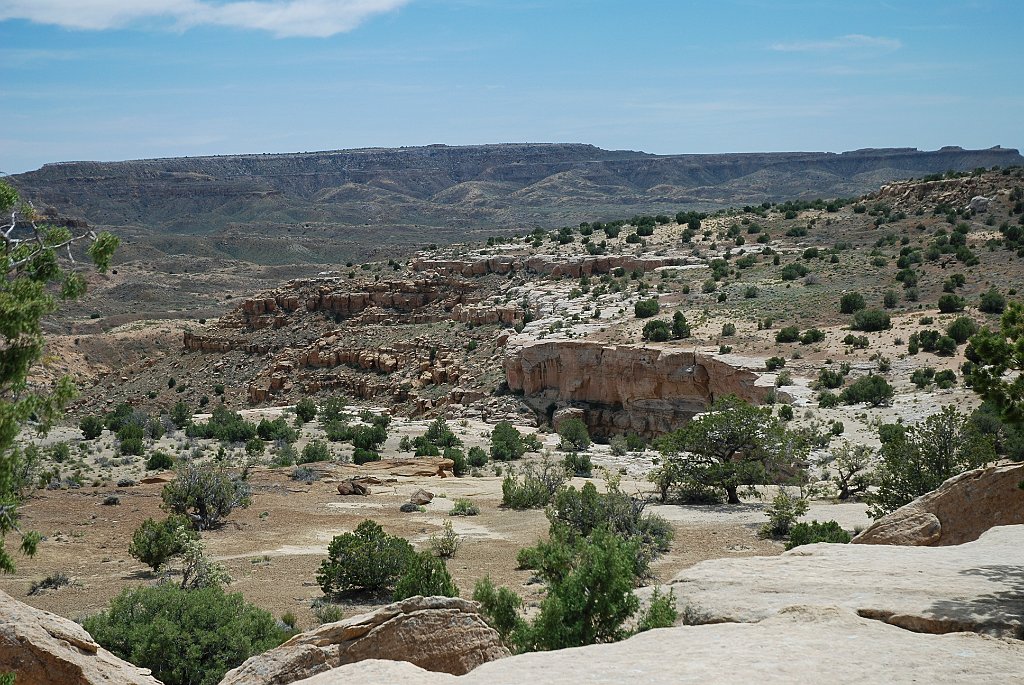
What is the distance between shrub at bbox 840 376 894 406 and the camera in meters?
26.4

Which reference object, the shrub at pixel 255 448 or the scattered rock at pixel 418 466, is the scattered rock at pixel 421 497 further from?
the shrub at pixel 255 448

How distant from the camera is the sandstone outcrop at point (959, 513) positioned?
11.1 m

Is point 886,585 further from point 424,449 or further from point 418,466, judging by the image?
point 424,449

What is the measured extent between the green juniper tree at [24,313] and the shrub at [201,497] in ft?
33.8

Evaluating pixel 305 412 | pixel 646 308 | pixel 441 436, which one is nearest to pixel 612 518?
pixel 441 436

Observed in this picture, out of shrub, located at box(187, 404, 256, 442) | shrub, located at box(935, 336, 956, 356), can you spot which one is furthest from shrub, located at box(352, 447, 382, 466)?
shrub, located at box(935, 336, 956, 356)

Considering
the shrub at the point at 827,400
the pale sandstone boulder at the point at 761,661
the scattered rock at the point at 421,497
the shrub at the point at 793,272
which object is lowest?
the scattered rock at the point at 421,497

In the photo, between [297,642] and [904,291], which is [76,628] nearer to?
[297,642]

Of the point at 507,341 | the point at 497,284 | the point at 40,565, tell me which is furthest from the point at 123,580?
the point at 497,284

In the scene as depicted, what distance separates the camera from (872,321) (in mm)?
33094

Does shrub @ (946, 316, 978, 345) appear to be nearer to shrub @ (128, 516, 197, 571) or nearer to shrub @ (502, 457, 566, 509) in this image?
shrub @ (502, 457, 566, 509)

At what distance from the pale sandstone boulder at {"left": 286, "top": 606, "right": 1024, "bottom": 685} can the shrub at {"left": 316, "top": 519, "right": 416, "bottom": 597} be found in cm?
707

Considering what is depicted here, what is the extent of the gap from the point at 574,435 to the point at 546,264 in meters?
21.2

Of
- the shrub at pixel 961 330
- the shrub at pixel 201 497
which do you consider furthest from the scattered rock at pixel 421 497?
the shrub at pixel 961 330
